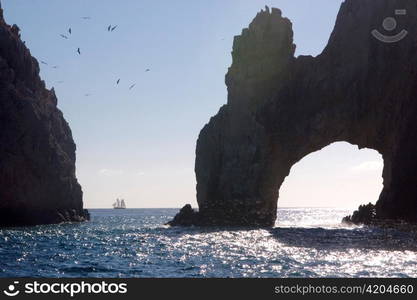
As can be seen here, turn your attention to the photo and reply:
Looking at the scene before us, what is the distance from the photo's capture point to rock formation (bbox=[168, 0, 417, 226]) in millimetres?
62844

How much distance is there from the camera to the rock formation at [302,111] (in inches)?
2474

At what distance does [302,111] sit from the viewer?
234 ft

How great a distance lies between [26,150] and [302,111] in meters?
42.0

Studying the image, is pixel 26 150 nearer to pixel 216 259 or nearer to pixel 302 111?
pixel 302 111

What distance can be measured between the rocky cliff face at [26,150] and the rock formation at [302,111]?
25129 mm

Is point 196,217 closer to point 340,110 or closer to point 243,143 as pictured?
point 243,143

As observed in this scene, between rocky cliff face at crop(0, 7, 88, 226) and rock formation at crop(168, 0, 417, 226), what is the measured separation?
25.1m

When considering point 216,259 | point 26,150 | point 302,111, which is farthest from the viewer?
point 26,150

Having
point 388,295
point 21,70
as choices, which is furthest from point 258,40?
point 388,295
